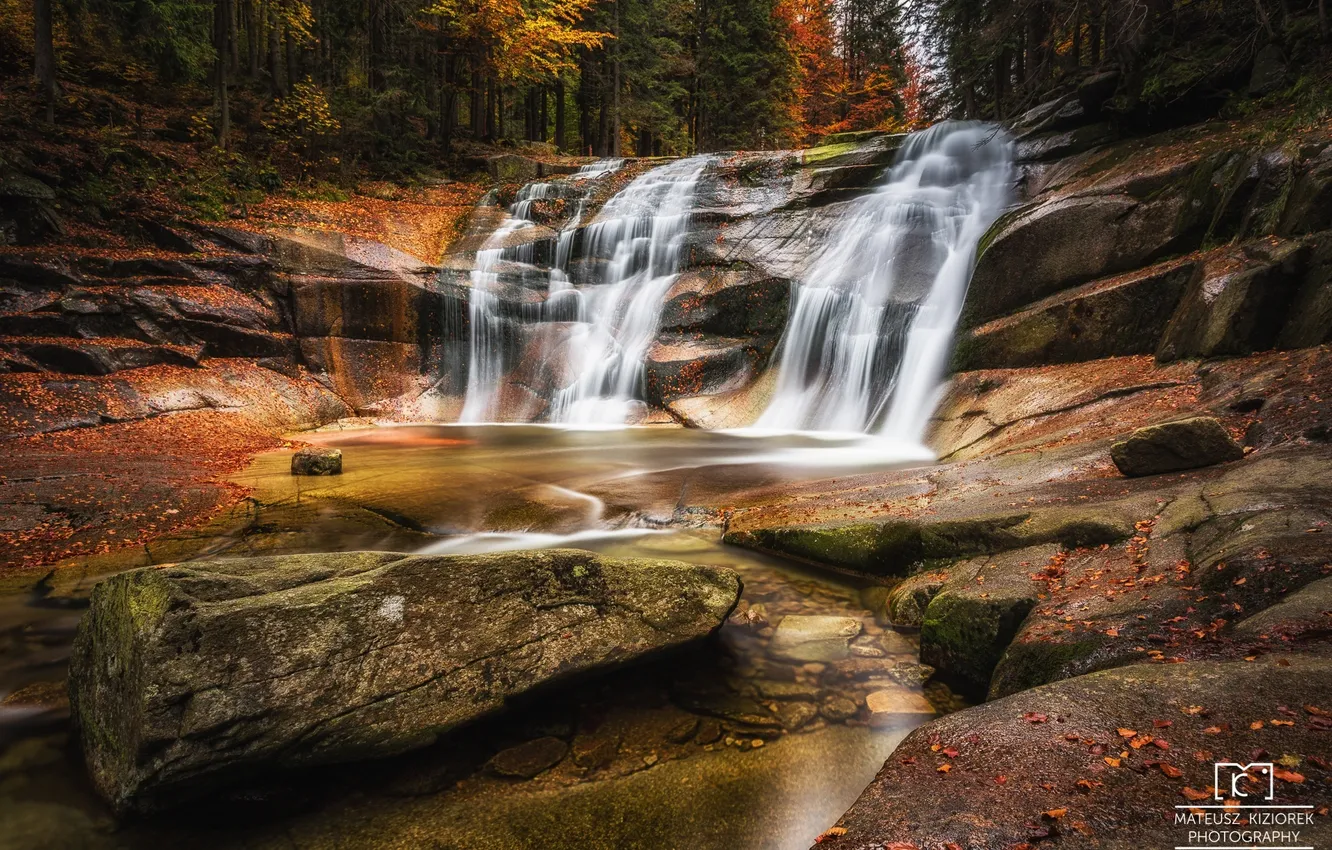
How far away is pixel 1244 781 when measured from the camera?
1932 mm

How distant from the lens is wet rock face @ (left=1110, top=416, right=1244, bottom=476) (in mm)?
5043

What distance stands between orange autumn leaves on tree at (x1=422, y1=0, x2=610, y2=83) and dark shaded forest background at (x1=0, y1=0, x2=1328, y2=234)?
8 centimetres

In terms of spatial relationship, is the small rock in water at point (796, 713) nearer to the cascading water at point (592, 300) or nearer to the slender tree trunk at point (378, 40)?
the cascading water at point (592, 300)

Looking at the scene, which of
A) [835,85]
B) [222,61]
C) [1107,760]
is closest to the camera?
[1107,760]

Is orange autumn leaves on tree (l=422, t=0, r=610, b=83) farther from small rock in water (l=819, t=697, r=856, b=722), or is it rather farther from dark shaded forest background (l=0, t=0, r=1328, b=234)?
small rock in water (l=819, t=697, r=856, b=722)

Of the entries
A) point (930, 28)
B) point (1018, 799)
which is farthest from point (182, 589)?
point (930, 28)

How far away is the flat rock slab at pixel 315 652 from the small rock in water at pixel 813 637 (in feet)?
2.62

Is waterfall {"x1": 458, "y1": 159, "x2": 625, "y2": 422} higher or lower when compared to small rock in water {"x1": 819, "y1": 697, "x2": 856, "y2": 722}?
higher

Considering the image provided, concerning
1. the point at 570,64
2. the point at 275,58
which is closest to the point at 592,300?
the point at 570,64

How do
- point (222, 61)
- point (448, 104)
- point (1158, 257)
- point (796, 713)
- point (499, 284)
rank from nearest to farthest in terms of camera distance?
point (796, 713) < point (1158, 257) < point (499, 284) < point (222, 61) < point (448, 104)

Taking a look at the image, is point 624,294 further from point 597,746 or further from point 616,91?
point 597,746

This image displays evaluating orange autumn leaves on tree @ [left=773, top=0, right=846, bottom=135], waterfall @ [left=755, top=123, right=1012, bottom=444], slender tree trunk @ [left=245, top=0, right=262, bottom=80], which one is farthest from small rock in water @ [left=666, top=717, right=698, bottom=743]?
orange autumn leaves on tree @ [left=773, top=0, right=846, bottom=135]

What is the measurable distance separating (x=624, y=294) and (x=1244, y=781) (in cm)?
1676

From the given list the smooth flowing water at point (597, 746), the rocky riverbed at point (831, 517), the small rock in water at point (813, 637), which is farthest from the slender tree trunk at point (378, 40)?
the small rock in water at point (813, 637)
